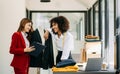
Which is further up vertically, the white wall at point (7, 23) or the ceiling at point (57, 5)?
the ceiling at point (57, 5)

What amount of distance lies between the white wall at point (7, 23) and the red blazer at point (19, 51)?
111 cm

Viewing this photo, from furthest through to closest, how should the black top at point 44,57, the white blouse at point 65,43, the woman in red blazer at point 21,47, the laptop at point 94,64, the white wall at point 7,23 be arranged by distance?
the white wall at point 7,23 → the black top at point 44,57 → the woman in red blazer at point 21,47 → the white blouse at point 65,43 → the laptop at point 94,64

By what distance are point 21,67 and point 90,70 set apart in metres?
1.09

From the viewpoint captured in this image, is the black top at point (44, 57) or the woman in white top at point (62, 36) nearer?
the woman in white top at point (62, 36)

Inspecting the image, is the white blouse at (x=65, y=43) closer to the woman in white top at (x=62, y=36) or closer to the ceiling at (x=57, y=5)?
the woman in white top at (x=62, y=36)

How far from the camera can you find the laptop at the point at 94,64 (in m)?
3.35

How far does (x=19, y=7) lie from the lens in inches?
208

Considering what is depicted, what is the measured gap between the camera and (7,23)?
523 centimetres

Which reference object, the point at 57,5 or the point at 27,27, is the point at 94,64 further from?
the point at 57,5

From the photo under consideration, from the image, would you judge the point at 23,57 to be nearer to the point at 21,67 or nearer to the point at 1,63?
the point at 21,67

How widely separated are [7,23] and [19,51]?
1.38 m

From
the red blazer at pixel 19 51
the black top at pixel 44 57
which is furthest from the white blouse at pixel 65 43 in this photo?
the red blazer at pixel 19 51

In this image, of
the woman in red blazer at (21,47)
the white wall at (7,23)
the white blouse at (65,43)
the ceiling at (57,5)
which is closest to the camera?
the white blouse at (65,43)

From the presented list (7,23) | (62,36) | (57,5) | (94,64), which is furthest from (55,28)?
(57,5)
